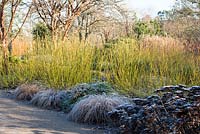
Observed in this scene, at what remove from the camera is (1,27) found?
412 inches

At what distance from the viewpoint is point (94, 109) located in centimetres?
520

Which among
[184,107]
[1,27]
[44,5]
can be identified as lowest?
[184,107]

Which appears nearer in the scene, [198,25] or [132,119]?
[132,119]

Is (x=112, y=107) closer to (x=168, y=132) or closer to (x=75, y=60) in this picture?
(x=168, y=132)

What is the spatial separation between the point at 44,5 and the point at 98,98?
9095 millimetres

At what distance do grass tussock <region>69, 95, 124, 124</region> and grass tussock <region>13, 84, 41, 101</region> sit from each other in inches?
85.7

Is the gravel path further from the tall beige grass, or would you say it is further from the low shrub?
the tall beige grass

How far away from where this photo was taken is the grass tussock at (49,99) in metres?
6.53

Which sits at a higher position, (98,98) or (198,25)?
(198,25)

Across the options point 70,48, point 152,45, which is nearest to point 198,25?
point 152,45

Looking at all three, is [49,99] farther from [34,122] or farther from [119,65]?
[119,65]

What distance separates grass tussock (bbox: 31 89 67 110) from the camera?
653 cm

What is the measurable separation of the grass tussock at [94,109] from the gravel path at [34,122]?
17cm

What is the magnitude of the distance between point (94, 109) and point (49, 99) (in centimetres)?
166
